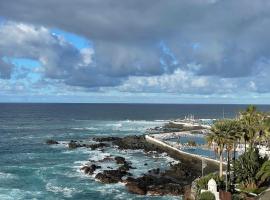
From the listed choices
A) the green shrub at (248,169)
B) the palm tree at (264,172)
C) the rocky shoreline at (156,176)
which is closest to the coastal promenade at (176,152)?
the rocky shoreline at (156,176)

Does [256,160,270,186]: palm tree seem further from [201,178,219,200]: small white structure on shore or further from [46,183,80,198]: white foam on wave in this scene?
[46,183,80,198]: white foam on wave

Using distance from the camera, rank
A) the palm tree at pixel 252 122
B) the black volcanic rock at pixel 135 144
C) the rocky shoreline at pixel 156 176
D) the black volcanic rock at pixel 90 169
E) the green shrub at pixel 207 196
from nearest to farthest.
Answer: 1. the green shrub at pixel 207 196
2. the palm tree at pixel 252 122
3. the rocky shoreline at pixel 156 176
4. the black volcanic rock at pixel 90 169
5. the black volcanic rock at pixel 135 144

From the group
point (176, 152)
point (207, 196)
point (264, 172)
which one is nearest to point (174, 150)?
point (176, 152)

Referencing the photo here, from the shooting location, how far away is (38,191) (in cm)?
6469

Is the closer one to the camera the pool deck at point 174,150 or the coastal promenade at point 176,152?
the coastal promenade at point 176,152

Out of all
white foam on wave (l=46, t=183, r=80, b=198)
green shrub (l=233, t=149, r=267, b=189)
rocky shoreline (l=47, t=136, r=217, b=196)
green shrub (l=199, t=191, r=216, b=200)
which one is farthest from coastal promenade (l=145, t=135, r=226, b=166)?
green shrub (l=199, t=191, r=216, b=200)

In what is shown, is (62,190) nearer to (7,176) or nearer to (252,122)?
(7,176)

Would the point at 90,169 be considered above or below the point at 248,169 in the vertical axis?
below

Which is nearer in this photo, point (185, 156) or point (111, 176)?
point (111, 176)

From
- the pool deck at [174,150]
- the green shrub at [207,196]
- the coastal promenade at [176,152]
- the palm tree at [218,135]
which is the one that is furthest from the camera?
the pool deck at [174,150]

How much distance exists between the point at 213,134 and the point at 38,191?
2797 centimetres

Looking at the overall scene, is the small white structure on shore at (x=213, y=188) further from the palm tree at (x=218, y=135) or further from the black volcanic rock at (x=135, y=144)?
the black volcanic rock at (x=135, y=144)

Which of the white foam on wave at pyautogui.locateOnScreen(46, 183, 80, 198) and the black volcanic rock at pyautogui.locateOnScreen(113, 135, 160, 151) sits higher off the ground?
the black volcanic rock at pyautogui.locateOnScreen(113, 135, 160, 151)

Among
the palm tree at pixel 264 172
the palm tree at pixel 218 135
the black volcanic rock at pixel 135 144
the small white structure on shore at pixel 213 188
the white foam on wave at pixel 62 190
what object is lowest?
the white foam on wave at pixel 62 190
